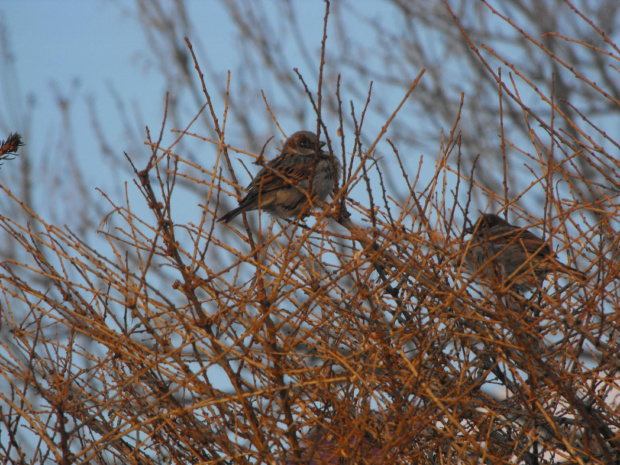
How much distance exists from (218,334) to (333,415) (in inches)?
22.9

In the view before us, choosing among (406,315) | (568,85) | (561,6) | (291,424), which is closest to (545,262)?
(406,315)

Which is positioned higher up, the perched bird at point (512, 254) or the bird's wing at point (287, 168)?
the bird's wing at point (287, 168)

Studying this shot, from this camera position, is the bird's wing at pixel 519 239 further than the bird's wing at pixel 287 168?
No

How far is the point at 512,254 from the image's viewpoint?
5742 mm

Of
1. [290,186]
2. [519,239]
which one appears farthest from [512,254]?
[519,239]

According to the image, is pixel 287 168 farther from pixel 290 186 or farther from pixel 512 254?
pixel 512 254

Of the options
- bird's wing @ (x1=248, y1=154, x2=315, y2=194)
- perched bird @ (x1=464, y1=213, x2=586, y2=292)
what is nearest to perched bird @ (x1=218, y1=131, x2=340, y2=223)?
bird's wing @ (x1=248, y1=154, x2=315, y2=194)

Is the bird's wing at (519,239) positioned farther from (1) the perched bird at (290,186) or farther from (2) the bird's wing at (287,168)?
(2) the bird's wing at (287,168)


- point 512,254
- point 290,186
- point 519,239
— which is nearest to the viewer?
point 519,239

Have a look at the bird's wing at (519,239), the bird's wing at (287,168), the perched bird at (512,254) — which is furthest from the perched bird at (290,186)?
the bird's wing at (519,239)

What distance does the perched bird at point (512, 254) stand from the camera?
290cm

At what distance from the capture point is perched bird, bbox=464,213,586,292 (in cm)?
290

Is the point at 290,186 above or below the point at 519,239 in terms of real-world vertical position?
above

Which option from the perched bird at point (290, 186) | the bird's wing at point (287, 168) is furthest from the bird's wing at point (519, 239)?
the bird's wing at point (287, 168)
